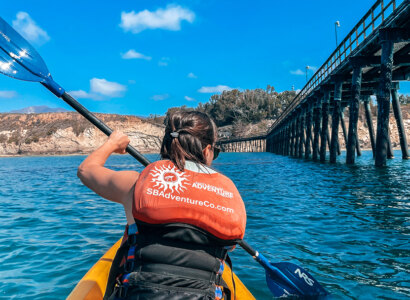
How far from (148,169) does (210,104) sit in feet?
323

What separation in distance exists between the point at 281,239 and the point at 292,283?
7.01 feet

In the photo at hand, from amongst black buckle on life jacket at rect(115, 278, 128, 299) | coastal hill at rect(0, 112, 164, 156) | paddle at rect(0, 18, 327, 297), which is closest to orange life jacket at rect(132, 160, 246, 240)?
black buckle on life jacket at rect(115, 278, 128, 299)

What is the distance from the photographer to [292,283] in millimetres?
3643

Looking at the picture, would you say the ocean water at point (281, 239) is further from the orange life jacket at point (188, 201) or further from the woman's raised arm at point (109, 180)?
the woman's raised arm at point (109, 180)

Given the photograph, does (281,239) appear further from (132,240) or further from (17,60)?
(17,60)

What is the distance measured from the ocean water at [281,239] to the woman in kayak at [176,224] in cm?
224

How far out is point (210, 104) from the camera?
9938 cm

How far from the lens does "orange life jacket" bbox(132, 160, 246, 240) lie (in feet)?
5.93

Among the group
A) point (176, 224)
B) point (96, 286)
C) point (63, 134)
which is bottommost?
point (96, 286)

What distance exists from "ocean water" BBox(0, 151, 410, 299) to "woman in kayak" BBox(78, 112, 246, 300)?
2238 millimetres

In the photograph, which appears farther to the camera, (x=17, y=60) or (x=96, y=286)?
(x=17, y=60)

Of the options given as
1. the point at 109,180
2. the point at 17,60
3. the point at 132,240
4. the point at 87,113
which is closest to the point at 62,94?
the point at 87,113

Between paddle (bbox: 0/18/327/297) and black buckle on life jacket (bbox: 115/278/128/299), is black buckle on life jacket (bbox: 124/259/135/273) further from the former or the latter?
paddle (bbox: 0/18/327/297)

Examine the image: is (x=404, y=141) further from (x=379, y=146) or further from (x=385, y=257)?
(x=385, y=257)
